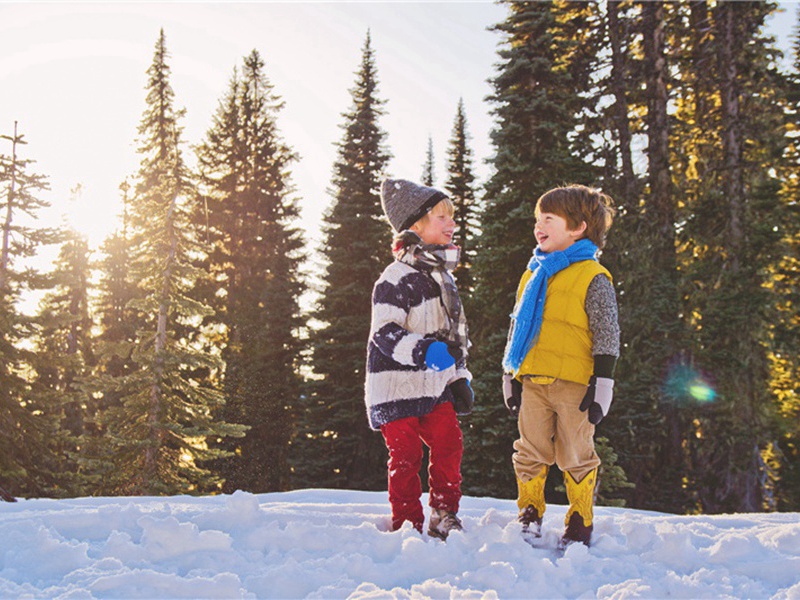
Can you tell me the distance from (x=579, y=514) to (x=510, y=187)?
33.2 ft

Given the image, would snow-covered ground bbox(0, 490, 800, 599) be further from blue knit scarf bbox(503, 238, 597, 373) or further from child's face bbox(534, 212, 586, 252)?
child's face bbox(534, 212, 586, 252)

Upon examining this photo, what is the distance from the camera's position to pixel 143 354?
11.5 metres

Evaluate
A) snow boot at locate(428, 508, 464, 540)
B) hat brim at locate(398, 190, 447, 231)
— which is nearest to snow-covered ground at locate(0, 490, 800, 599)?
snow boot at locate(428, 508, 464, 540)

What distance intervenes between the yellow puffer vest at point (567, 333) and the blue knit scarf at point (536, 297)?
4 cm

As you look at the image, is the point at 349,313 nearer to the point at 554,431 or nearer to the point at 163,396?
the point at 163,396

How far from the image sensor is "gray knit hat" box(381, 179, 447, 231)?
12.3 ft

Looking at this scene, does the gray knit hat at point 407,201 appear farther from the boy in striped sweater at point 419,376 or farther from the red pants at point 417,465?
the red pants at point 417,465

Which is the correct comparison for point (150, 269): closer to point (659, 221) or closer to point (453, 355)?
point (453, 355)

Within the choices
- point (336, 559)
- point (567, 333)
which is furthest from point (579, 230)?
point (336, 559)

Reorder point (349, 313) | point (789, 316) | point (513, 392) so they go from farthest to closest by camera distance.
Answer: point (349, 313)
point (789, 316)
point (513, 392)

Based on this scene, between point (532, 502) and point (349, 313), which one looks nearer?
point (532, 502)

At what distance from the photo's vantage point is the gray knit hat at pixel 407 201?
376 cm

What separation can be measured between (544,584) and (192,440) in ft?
34.2

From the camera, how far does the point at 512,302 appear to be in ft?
40.3
